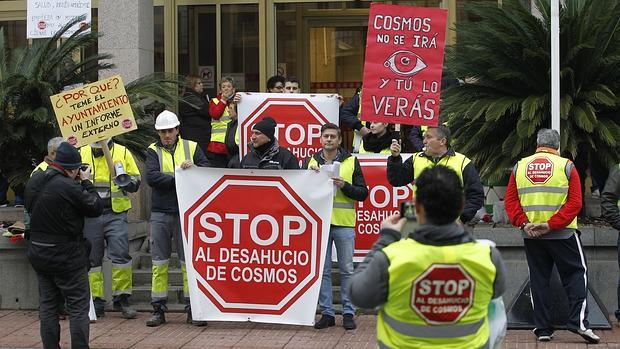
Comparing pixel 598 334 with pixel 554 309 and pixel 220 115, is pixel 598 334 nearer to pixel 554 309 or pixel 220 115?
pixel 554 309

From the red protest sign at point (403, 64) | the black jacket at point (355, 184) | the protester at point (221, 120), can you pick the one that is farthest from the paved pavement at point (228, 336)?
the protester at point (221, 120)

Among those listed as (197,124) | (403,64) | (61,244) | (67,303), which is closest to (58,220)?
(61,244)

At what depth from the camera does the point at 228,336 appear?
1001 cm

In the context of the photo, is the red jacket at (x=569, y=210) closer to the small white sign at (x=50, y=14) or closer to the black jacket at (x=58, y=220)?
the black jacket at (x=58, y=220)

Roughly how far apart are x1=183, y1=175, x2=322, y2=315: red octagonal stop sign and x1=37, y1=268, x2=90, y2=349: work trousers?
187 cm

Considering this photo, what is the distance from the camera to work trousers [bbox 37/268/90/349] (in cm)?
839

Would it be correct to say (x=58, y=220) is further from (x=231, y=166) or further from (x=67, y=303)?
(x=231, y=166)

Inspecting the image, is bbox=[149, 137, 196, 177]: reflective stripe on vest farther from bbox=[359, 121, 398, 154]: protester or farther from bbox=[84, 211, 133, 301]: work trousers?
bbox=[359, 121, 398, 154]: protester

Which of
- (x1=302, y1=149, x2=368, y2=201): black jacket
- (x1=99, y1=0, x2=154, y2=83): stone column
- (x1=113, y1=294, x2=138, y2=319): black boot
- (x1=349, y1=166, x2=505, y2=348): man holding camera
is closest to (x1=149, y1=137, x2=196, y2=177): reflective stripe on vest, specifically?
(x1=302, y1=149, x2=368, y2=201): black jacket

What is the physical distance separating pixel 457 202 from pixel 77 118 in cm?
649

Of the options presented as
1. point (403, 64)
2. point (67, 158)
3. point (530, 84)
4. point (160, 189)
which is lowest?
point (160, 189)

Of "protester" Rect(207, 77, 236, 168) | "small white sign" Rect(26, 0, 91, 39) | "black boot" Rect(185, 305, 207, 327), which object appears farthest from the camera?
"small white sign" Rect(26, 0, 91, 39)

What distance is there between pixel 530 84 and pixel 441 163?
2.15 metres

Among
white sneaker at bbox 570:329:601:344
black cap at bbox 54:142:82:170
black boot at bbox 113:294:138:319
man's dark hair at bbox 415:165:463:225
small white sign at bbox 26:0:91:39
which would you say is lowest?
black boot at bbox 113:294:138:319
